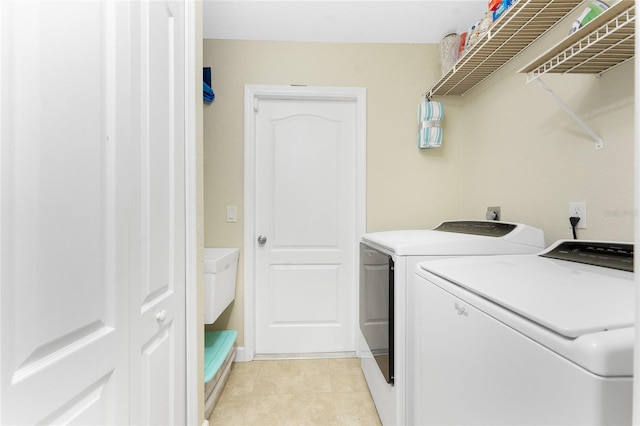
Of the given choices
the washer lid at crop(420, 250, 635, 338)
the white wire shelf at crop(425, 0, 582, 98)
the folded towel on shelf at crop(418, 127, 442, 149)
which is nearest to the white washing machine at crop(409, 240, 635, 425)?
the washer lid at crop(420, 250, 635, 338)

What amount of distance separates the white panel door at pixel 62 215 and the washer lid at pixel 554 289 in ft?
2.99

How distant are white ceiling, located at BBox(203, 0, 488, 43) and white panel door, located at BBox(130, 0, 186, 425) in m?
0.87

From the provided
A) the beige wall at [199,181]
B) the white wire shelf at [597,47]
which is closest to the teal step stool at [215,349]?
the beige wall at [199,181]

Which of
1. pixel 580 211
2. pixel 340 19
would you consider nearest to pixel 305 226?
pixel 340 19

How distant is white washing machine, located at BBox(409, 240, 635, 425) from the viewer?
0.42 m

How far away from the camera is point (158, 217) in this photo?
2.90 feet

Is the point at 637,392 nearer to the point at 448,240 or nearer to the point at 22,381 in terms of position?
the point at 22,381

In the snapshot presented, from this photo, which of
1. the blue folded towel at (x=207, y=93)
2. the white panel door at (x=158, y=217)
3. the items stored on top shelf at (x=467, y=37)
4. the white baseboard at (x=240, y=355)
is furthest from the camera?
the white baseboard at (x=240, y=355)

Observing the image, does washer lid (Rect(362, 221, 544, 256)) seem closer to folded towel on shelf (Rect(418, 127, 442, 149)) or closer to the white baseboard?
folded towel on shelf (Rect(418, 127, 442, 149))

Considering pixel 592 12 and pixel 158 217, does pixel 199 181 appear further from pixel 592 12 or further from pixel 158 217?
pixel 592 12

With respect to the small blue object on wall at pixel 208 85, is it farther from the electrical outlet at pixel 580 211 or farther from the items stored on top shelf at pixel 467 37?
the electrical outlet at pixel 580 211

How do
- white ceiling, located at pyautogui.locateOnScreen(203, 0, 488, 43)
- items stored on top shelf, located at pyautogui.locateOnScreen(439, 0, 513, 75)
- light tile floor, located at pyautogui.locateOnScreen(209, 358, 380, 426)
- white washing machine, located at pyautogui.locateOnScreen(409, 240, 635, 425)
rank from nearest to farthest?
white washing machine, located at pyautogui.locateOnScreen(409, 240, 635, 425), items stored on top shelf, located at pyautogui.locateOnScreen(439, 0, 513, 75), light tile floor, located at pyautogui.locateOnScreen(209, 358, 380, 426), white ceiling, located at pyautogui.locateOnScreen(203, 0, 488, 43)

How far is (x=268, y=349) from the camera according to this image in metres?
2.10

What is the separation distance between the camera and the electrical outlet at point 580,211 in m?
1.18
